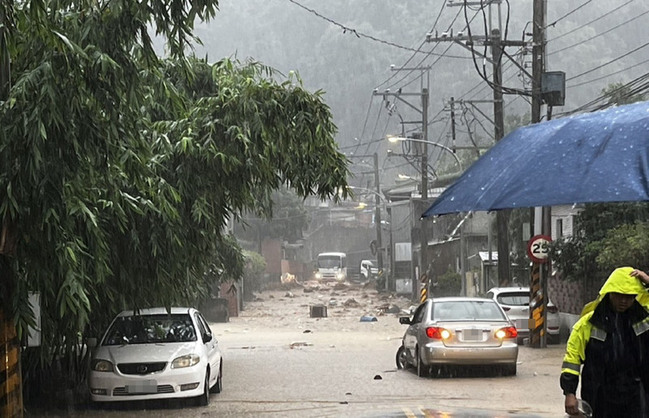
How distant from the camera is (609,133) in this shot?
678 cm

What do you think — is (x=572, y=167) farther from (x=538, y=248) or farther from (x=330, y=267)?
(x=330, y=267)

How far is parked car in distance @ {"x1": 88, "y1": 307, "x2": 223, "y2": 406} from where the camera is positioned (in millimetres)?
15695

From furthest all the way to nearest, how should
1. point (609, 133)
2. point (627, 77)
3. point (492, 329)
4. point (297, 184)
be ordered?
point (627, 77) < point (492, 329) < point (297, 184) < point (609, 133)

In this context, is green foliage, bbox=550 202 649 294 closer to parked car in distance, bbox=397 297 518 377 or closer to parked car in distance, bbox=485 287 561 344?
parked car in distance, bbox=485 287 561 344

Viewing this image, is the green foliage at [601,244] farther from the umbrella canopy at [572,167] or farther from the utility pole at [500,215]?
the umbrella canopy at [572,167]

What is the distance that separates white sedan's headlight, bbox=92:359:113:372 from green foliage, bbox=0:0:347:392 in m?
0.60

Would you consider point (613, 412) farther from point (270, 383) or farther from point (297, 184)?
point (270, 383)

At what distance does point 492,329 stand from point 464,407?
14.4ft

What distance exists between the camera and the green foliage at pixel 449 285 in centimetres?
5691

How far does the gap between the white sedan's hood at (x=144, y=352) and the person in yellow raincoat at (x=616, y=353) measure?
32.2ft

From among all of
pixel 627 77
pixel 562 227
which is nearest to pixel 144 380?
pixel 562 227

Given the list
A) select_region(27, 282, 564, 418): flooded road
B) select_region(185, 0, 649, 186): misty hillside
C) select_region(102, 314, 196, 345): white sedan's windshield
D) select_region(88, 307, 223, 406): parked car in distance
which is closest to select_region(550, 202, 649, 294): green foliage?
select_region(27, 282, 564, 418): flooded road

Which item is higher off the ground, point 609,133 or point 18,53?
point 18,53

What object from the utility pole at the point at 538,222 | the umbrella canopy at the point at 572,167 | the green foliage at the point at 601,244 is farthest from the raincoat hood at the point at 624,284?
the utility pole at the point at 538,222
